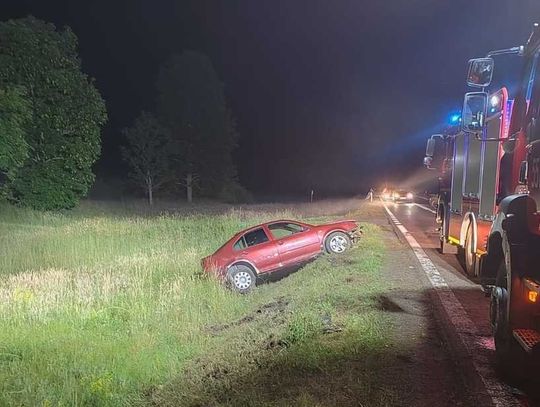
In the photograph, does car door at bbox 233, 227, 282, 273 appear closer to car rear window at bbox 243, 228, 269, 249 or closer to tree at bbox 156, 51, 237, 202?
car rear window at bbox 243, 228, 269, 249

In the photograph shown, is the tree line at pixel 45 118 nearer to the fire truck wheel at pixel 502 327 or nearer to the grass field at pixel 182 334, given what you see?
the grass field at pixel 182 334

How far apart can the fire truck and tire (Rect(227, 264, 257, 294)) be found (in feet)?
16.4

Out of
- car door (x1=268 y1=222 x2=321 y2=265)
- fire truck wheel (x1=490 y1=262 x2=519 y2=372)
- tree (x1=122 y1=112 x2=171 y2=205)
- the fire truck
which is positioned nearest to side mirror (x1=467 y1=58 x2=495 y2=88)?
the fire truck

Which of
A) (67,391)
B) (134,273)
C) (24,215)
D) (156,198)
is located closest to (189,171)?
(156,198)

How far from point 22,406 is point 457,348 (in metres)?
4.56

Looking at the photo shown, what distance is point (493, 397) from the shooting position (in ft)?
13.5

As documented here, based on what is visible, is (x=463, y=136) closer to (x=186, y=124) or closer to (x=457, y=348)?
(x=457, y=348)

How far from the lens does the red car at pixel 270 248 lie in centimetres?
1195

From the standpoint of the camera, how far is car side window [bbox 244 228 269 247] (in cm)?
1238

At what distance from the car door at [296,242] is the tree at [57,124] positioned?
50.3ft

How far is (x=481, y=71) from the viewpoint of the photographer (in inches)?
233

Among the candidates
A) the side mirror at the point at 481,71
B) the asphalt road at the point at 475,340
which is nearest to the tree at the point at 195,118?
the asphalt road at the point at 475,340

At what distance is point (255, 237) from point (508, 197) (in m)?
7.96

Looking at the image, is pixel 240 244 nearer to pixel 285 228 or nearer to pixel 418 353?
pixel 285 228
